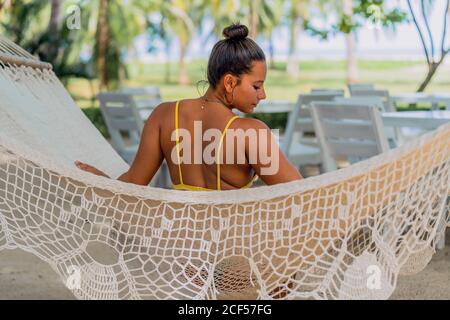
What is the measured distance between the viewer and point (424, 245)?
190cm

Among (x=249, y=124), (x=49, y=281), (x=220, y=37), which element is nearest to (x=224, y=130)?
(x=249, y=124)

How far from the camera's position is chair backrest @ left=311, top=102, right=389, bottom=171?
3.26 m

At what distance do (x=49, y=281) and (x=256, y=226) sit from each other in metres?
1.27

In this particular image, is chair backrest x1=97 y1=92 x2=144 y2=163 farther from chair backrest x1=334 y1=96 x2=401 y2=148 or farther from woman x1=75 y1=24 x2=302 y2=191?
woman x1=75 y1=24 x2=302 y2=191

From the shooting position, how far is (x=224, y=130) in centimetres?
202

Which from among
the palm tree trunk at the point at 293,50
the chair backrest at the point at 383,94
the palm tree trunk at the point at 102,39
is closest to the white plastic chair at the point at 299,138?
the chair backrest at the point at 383,94

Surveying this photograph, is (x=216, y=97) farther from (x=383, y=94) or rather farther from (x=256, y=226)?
(x=383, y=94)

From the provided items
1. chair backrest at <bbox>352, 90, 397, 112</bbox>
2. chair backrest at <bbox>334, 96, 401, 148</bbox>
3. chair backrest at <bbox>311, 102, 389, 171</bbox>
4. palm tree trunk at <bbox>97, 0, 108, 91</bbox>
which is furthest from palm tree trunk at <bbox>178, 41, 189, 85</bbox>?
chair backrest at <bbox>311, 102, 389, 171</bbox>

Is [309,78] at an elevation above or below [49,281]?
above

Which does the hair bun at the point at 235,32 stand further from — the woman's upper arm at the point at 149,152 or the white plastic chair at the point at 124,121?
the white plastic chair at the point at 124,121

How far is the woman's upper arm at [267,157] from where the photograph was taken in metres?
1.95

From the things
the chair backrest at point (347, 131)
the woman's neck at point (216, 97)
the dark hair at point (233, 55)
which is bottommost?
the woman's neck at point (216, 97)

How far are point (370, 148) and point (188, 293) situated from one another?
165 centimetres
